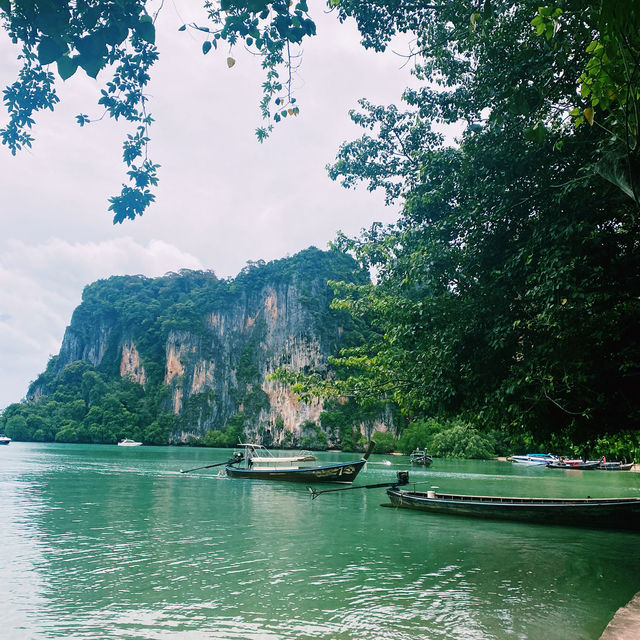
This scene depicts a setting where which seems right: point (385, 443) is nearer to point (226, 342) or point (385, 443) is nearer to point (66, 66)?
point (226, 342)

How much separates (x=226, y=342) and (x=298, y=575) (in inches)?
3404

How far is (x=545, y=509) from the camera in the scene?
12297 mm

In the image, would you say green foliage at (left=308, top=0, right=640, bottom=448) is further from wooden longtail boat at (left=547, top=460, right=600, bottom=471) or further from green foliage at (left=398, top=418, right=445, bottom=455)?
green foliage at (left=398, top=418, right=445, bottom=455)

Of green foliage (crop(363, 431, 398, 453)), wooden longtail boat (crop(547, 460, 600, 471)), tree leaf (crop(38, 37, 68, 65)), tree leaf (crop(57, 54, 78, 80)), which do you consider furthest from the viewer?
green foliage (crop(363, 431, 398, 453))

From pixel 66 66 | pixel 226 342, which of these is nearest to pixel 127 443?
pixel 226 342

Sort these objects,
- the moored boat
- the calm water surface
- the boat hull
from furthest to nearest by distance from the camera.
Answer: the moored boat
the boat hull
the calm water surface

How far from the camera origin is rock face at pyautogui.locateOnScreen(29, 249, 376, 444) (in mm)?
85312

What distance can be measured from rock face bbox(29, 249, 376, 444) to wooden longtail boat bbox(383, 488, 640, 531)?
6504cm

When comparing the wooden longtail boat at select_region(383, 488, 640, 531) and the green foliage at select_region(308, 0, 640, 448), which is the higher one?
the green foliage at select_region(308, 0, 640, 448)

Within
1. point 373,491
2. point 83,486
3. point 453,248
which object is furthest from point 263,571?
point 83,486

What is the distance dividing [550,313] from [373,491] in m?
16.7

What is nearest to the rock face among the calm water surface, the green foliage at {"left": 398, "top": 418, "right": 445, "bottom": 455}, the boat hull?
the green foliage at {"left": 398, "top": 418, "right": 445, "bottom": 455}

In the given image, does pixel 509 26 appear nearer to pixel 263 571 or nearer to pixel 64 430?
pixel 263 571

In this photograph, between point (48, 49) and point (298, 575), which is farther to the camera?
point (298, 575)
